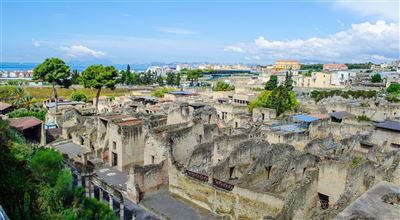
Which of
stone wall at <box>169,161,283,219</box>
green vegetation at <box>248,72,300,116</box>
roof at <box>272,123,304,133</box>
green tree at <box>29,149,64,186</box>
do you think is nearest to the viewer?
green tree at <box>29,149,64,186</box>

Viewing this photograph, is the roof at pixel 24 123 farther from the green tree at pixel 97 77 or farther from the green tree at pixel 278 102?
the green tree at pixel 278 102

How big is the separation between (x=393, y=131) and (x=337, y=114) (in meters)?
18.4

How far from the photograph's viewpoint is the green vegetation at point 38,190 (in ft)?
46.7

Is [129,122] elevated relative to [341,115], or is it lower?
elevated

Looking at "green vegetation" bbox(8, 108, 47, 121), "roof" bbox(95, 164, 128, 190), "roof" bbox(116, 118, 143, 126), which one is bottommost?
"roof" bbox(95, 164, 128, 190)

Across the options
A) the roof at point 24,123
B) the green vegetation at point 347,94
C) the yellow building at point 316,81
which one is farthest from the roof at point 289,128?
the yellow building at point 316,81

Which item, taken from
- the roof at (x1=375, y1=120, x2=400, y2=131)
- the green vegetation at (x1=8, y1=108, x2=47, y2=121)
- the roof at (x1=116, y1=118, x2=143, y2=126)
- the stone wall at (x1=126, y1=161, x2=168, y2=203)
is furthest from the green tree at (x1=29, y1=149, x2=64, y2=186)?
the green vegetation at (x1=8, y1=108, x2=47, y2=121)

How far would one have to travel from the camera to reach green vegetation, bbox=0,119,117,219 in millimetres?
14234

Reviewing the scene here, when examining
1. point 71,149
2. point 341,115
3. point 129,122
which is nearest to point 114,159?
point 129,122

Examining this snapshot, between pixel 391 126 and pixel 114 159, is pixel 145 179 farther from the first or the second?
pixel 391 126

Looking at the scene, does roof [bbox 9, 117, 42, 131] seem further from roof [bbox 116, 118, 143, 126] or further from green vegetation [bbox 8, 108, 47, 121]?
green vegetation [bbox 8, 108, 47, 121]

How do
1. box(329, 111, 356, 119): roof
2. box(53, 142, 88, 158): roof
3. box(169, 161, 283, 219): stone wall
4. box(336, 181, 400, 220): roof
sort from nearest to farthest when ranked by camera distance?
1. box(336, 181, 400, 220): roof
2. box(169, 161, 283, 219): stone wall
3. box(53, 142, 88, 158): roof
4. box(329, 111, 356, 119): roof

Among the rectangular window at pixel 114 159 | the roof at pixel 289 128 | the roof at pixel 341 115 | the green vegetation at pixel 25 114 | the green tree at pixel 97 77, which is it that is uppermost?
the green tree at pixel 97 77

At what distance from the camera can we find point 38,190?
51.9 feet
